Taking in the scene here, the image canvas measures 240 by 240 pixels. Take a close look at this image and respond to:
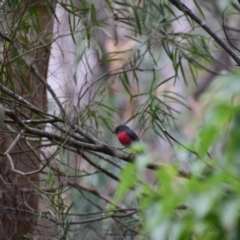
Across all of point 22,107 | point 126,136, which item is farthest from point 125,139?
point 22,107

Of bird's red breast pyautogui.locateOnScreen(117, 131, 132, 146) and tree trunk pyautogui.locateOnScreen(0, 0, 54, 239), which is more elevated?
bird's red breast pyautogui.locateOnScreen(117, 131, 132, 146)

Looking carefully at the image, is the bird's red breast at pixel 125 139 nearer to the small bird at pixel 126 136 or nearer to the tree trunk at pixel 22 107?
the small bird at pixel 126 136

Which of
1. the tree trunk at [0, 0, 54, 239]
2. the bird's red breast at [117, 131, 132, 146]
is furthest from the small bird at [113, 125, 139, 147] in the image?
the tree trunk at [0, 0, 54, 239]

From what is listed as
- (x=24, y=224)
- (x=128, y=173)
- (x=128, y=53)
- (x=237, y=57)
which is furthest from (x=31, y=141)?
(x=128, y=173)

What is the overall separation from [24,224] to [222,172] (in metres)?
2.26

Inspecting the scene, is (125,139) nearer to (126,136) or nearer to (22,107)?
(126,136)

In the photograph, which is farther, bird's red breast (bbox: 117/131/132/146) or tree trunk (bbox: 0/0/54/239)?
bird's red breast (bbox: 117/131/132/146)

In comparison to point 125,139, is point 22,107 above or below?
below

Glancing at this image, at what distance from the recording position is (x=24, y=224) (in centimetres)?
302

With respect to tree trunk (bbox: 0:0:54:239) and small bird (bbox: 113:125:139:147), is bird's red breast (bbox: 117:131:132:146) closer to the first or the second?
small bird (bbox: 113:125:139:147)

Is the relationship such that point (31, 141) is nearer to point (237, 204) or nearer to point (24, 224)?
point (24, 224)

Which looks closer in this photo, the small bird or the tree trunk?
the tree trunk

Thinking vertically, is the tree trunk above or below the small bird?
below

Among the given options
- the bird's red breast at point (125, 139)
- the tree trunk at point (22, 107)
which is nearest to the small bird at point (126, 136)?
the bird's red breast at point (125, 139)
